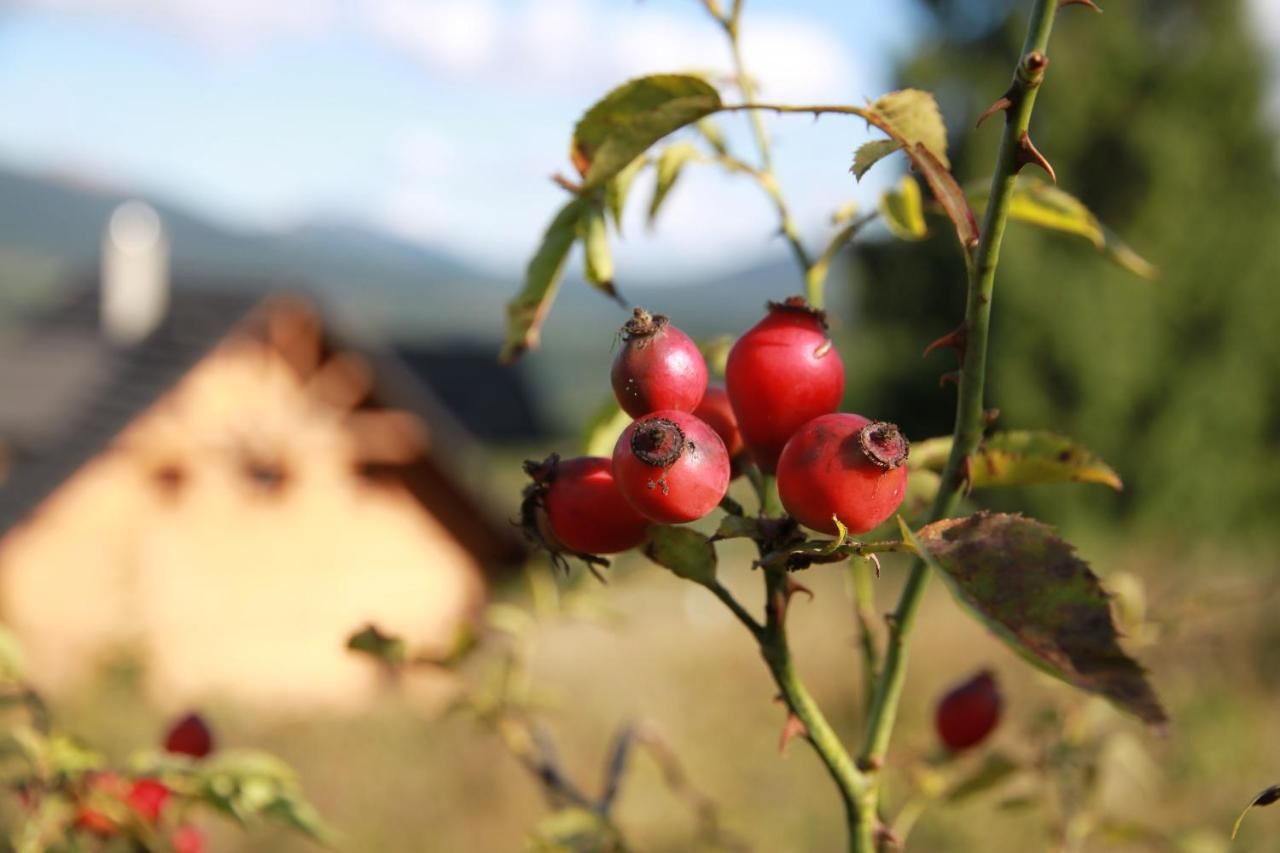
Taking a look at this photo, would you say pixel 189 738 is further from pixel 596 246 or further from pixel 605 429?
pixel 596 246

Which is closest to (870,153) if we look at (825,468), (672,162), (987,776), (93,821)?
(825,468)

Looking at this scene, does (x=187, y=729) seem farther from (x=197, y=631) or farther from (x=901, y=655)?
(x=197, y=631)

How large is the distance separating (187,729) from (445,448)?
13161 mm

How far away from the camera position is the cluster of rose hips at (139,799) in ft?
4.10

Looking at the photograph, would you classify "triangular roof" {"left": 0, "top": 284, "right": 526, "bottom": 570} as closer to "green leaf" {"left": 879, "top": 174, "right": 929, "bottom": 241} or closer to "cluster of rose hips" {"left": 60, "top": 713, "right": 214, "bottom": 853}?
"cluster of rose hips" {"left": 60, "top": 713, "right": 214, "bottom": 853}

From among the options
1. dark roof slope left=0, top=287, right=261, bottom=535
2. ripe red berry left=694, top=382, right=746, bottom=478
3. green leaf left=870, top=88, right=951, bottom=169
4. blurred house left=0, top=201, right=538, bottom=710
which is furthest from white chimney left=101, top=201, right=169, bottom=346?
green leaf left=870, top=88, right=951, bottom=169

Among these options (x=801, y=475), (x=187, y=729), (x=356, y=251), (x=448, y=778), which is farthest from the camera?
(x=356, y=251)

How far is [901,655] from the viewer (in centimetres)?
88

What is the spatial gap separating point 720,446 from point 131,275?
19746 mm

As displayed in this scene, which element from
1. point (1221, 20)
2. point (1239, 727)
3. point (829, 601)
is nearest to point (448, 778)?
point (1239, 727)

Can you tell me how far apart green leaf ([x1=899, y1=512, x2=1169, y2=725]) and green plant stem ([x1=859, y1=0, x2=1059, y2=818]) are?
0.10 m

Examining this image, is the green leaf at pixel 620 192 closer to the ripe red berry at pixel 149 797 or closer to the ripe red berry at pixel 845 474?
the ripe red berry at pixel 845 474

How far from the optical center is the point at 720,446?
858 mm

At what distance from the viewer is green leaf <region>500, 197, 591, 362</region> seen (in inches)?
44.1
